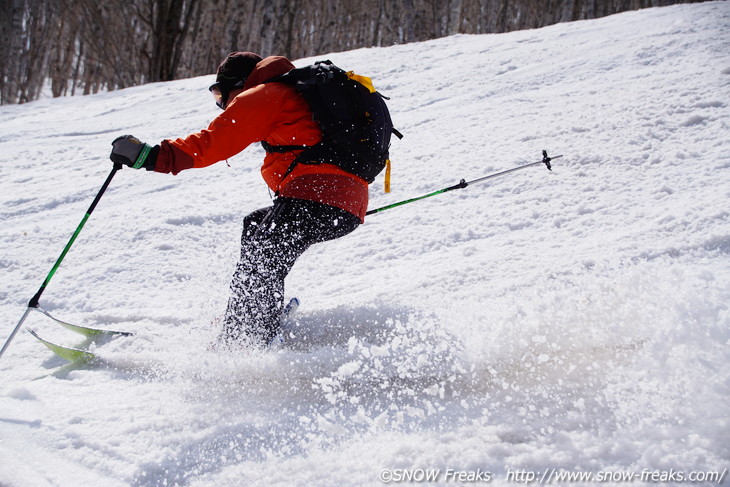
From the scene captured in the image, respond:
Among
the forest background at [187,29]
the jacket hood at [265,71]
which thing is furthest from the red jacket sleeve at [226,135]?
the forest background at [187,29]

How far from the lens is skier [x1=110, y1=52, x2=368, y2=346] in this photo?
2.31 m

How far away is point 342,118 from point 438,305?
111cm

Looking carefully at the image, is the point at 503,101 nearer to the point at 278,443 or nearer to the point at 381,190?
the point at 381,190

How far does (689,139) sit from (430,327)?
2861 millimetres

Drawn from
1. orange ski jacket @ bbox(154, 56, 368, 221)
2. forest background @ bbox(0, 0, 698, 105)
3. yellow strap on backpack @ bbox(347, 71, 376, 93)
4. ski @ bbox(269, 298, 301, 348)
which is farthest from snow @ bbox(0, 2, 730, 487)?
forest background @ bbox(0, 0, 698, 105)

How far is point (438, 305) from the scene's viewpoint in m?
2.84

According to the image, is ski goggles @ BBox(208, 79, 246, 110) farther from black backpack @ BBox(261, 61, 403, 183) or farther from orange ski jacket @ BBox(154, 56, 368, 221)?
black backpack @ BBox(261, 61, 403, 183)

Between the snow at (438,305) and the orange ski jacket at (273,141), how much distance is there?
710mm

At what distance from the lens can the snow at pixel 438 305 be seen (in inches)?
72.1

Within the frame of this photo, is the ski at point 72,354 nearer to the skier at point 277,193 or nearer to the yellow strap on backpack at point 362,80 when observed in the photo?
the skier at point 277,193

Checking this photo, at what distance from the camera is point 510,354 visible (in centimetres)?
226

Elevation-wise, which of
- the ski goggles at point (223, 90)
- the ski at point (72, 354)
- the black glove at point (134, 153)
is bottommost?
the ski at point (72, 354)

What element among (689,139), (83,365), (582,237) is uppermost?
(689,139)

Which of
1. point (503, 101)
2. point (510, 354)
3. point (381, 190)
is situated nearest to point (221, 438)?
point (510, 354)
